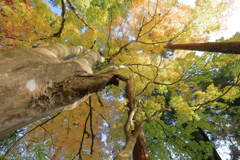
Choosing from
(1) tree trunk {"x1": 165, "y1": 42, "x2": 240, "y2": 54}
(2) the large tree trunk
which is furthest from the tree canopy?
(2) the large tree trunk

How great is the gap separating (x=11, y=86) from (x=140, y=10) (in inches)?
201

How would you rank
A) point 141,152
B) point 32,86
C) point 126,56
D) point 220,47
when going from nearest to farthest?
point 32,86
point 220,47
point 141,152
point 126,56

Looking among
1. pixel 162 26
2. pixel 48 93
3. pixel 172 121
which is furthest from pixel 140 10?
pixel 172 121

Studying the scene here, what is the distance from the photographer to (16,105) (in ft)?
2.45

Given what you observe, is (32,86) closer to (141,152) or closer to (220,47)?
(141,152)

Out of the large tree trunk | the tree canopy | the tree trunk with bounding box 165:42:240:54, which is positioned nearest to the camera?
the large tree trunk

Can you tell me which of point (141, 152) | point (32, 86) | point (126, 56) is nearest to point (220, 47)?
point (126, 56)

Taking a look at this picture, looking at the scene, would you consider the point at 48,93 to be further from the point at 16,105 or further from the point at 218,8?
the point at 218,8

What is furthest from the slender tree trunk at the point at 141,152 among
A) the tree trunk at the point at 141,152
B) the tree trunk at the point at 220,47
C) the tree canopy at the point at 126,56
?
the tree trunk at the point at 220,47

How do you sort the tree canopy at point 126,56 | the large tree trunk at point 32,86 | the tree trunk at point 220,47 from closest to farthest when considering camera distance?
the large tree trunk at point 32,86, the tree trunk at point 220,47, the tree canopy at point 126,56

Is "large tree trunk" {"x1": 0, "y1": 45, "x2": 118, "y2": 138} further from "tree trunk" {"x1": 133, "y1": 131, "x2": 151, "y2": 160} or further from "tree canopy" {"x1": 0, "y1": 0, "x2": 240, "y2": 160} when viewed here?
"tree trunk" {"x1": 133, "y1": 131, "x2": 151, "y2": 160}

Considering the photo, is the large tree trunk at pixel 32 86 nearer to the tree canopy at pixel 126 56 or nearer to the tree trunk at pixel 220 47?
the tree canopy at pixel 126 56

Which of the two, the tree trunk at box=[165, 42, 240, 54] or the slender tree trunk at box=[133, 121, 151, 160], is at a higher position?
the tree trunk at box=[165, 42, 240, 54]

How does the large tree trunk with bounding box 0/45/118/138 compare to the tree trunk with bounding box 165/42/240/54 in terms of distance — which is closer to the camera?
the large tree trunk with bounding box 0/45/118/138
